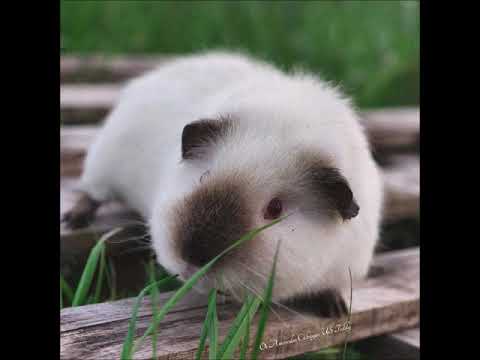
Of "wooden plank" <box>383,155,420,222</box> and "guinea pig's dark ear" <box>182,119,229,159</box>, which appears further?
"wooden plank" <box>383,155,420,222</box>

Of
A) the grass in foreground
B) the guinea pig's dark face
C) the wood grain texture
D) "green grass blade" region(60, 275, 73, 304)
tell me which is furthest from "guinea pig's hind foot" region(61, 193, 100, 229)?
the guinea pig's dark face

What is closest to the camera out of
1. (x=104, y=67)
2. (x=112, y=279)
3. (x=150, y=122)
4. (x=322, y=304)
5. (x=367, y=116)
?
(x=322, y=304)

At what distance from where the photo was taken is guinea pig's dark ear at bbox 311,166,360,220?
1857 mm

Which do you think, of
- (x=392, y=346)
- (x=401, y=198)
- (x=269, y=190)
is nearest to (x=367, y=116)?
(x=401, y=198)

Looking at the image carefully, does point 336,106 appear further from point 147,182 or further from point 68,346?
point 68,346

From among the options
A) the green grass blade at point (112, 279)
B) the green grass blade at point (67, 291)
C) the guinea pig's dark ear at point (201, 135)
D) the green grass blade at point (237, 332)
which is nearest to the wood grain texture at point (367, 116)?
the green grass blade at point (112, 279)

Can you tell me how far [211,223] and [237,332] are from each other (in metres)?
0.33

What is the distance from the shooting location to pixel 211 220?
1.67 metres

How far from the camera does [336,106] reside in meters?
2.19

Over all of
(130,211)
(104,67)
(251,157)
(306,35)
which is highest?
(306,35)

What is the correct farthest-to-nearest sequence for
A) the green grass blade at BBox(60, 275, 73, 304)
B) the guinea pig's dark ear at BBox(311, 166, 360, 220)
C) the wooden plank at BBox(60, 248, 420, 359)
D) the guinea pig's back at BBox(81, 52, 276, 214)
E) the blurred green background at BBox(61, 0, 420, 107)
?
1. the blurred green background at BBox(61, 0, 420, 107)
2. the guinea pig's back at BBox(81, 52, 276, 214)
3. the green grass blade at BBox(60, 275, 73, 304)
4. the guinea pig's dark ear at BBox(311, 166, 360, 220)
5. the wooden plank at BBox(60, 248, 420, 359)

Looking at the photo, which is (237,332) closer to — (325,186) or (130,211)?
(325,186)

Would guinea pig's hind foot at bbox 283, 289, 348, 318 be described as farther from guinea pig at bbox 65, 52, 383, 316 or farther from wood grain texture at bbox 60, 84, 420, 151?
wood grain texture at bbox 60, 84, 420, 151
